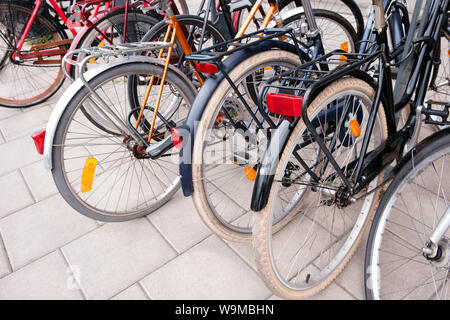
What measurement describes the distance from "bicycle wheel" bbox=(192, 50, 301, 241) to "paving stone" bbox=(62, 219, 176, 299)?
0.43 metres

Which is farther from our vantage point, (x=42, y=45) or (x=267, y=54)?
(x=42, y=45)

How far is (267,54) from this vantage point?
1534mm

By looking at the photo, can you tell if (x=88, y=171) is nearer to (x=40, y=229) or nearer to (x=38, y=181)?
(x=40, y=229)

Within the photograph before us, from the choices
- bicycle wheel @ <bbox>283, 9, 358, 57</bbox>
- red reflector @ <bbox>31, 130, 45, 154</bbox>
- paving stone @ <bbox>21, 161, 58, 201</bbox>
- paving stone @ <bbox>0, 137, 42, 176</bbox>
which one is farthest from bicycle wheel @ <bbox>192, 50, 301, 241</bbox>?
paving stone @ <bbox>0, 137, 42, 176</bbox>

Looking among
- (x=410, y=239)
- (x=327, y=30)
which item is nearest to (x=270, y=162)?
(x=410, y=239)

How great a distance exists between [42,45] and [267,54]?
2598 millimetres

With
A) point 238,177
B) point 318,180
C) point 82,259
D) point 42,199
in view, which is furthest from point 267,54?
point 42,199

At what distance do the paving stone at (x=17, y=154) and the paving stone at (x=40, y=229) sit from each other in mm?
579

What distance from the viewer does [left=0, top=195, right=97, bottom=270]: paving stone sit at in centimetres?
197

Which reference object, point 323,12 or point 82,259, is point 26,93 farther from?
point 323,12

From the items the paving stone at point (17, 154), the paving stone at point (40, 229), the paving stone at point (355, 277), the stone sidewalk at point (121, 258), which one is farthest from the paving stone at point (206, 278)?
the paving stone at point (17, 154)
